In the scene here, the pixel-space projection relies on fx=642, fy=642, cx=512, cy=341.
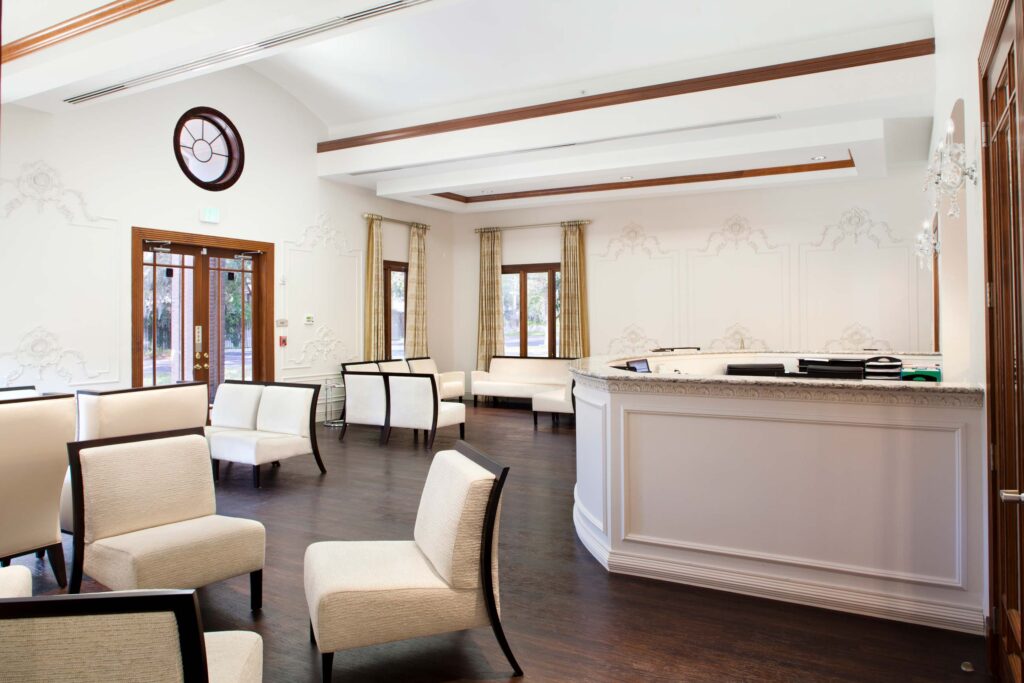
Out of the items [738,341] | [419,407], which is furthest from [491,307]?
[419,407]

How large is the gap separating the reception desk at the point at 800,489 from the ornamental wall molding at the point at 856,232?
690cm

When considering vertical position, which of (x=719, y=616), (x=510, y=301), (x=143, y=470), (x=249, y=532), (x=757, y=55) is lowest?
(x=719, y=616)

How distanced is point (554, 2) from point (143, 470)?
506 cm

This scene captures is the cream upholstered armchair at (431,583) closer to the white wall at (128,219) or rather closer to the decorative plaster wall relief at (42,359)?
the decorative plaster wall relief at (42,359)

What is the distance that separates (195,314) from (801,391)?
6.80 meters

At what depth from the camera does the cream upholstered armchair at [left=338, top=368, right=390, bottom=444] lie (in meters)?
7.54

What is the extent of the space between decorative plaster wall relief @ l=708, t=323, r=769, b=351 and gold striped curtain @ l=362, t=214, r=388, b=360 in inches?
201

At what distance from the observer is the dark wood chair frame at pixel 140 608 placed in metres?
1.24

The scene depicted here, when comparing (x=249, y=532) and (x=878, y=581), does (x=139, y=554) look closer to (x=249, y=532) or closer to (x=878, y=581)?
(x=249, y=532)

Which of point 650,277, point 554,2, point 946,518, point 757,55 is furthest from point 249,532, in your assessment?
point 650,277

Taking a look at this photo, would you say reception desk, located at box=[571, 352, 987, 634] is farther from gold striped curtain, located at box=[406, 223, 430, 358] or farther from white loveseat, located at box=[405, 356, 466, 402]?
gold striped curtain, located at box=[406, 223, 430, 358]

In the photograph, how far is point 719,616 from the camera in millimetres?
2900

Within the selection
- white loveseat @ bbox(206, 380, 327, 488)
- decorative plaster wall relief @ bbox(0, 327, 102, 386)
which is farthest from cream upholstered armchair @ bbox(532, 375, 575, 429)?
decorative plaster wall relief @ bbox(0, 327, 102, 386)

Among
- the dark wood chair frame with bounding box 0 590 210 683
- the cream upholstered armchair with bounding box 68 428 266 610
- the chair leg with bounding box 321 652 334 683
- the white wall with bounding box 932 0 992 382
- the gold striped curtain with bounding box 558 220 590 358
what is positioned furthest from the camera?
the gold striped curtain with bounding box 558 220 590 358
